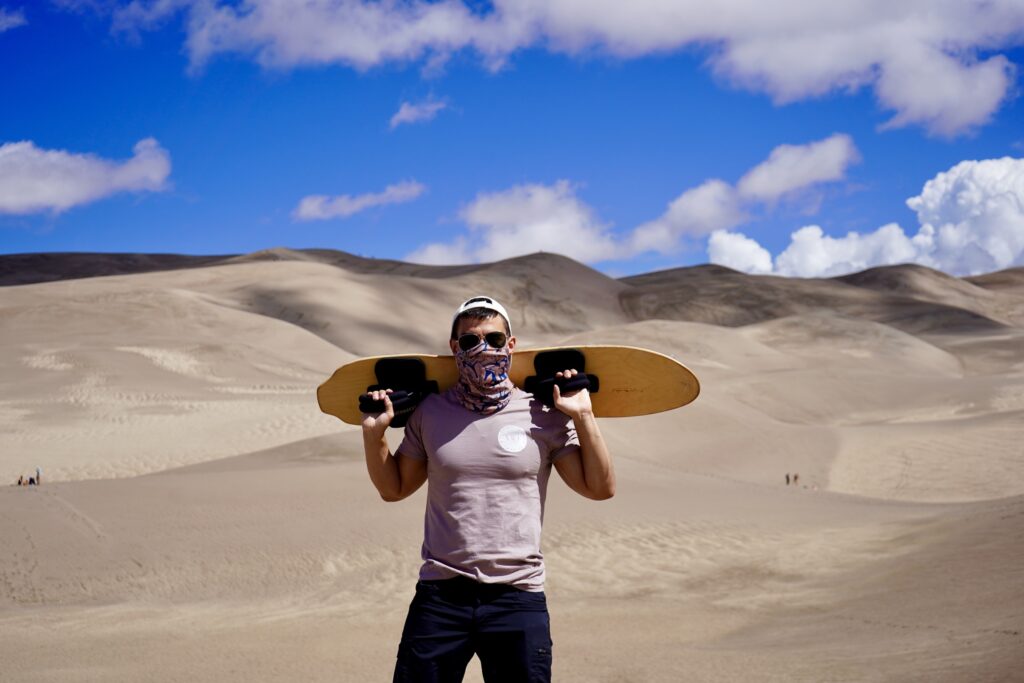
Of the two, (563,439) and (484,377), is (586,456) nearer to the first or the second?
(563,439)

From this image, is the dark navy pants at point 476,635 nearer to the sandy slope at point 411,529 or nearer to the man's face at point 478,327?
the man's face at point 478,327

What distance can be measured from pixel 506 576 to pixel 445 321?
57263 millimetres

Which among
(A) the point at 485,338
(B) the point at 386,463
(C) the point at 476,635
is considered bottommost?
(C) the point at 476,635

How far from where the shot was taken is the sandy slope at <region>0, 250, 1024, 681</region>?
22.2 ft

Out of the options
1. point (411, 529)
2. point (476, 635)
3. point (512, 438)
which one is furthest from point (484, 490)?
point (411, 529)

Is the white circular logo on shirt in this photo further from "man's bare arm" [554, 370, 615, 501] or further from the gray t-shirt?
"man's bare arm" [554, 370, 615, 501]

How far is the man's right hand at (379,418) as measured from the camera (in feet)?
10.9

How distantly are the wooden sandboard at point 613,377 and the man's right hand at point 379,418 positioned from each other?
1.00 ft

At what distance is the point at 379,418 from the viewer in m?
3.32

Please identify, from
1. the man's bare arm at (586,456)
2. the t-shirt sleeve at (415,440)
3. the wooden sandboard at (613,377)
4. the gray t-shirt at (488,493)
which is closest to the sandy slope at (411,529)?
the wooden sandboard at (613,377)

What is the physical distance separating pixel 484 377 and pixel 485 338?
0.14 m

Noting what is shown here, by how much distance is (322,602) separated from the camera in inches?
373

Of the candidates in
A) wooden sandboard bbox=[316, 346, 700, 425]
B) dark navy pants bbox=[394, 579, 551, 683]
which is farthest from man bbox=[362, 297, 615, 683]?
wooden sandboard bbox=[316, 346, 700, 425]

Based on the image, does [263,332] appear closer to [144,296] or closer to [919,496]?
[144,296]
